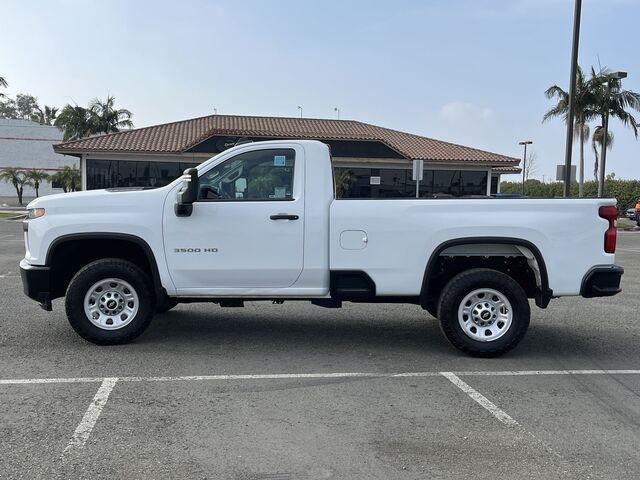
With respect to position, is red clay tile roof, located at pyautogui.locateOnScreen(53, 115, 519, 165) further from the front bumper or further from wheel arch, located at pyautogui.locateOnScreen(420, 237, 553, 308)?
wheel arch, located at pyautogui.locateOnScreen(420, 237, 553, 308)

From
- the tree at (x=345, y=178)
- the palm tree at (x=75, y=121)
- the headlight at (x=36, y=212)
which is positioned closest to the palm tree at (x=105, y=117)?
the palm tree at (x=75, y=121)

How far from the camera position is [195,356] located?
600 centimetres

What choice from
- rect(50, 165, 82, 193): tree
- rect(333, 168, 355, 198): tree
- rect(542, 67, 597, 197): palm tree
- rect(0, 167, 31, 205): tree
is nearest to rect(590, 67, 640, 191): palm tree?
rect(542, 67, 597, 197): palm tree

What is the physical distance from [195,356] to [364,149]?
2509cm

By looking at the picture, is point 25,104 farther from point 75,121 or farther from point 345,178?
point 345,178

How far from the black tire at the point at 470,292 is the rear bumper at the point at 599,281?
2.00ft

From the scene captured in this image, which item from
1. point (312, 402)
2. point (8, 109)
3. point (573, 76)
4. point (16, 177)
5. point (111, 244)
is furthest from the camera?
point (8, 109)

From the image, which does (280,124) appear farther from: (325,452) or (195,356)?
(325,452)

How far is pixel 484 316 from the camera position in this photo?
606 cm

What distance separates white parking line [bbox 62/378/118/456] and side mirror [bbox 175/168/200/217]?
68.2 inches

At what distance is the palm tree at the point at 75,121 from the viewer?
4625cm

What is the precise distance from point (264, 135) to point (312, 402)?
25.5m

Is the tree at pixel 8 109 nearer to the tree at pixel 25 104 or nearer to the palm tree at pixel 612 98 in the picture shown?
the tree at pixel 25 104

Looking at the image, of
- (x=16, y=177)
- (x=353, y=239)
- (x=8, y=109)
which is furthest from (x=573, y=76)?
(x=8, y=109)
